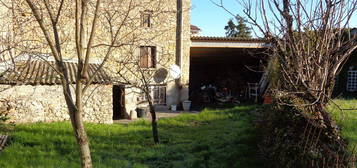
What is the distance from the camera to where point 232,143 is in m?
6.64

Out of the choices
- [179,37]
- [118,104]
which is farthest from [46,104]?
[179,37]

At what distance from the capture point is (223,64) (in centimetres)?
2072

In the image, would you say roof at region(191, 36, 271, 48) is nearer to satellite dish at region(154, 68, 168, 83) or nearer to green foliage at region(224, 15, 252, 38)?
satellite dish at region(154, 68, 168, 83)

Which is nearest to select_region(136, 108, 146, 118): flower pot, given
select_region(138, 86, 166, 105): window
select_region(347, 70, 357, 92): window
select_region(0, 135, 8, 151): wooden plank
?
select_region(138, 86, 166, 105): window

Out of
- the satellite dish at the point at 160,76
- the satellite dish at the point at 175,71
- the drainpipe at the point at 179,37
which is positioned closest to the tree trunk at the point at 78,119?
the satellite dish at the point at 175,71

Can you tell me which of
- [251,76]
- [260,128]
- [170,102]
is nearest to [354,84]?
[251,76]

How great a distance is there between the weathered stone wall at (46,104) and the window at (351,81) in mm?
14641

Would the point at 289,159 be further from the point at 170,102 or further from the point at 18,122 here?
the point at 170,102

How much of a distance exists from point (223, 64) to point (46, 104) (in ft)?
45.0

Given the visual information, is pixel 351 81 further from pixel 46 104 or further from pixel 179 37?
pixel 46 104

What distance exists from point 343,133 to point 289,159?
4.15 feet

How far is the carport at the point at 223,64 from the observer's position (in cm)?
1594

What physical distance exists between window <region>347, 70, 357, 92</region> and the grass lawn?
12167 mm

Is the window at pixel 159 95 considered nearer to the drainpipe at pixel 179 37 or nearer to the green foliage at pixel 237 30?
the drainpipe at pixel 179 37
